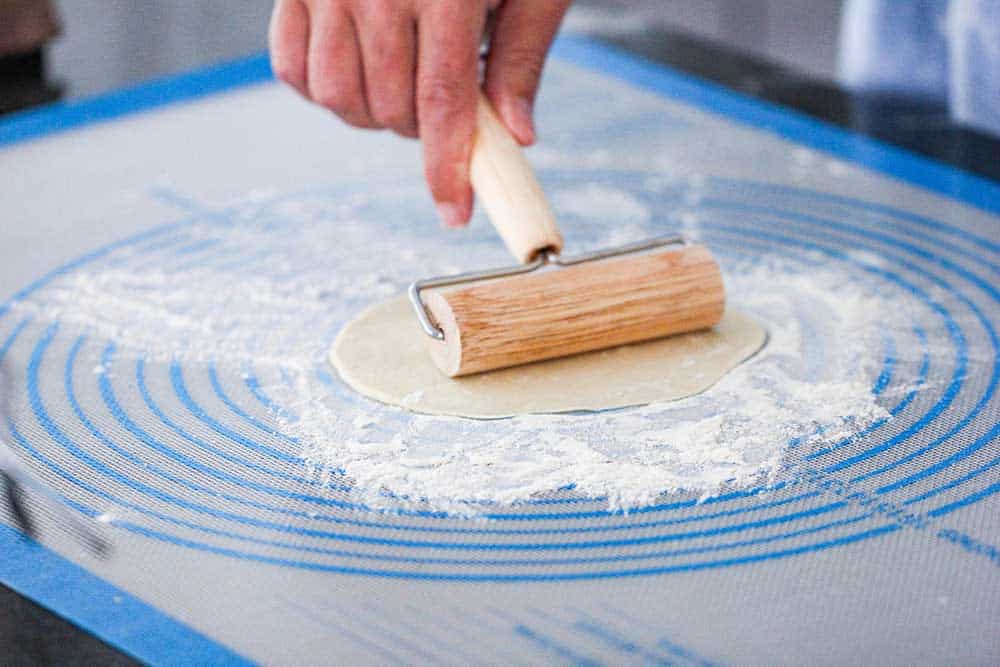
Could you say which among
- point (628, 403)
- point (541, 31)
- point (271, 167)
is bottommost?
point (271, 167)

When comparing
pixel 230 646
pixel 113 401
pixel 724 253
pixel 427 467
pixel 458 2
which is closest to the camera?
pixel 230 646

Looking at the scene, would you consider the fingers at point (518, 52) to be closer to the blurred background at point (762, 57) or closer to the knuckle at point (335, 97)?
the knuckle at point (335, 97)

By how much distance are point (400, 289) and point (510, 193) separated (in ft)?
0.60

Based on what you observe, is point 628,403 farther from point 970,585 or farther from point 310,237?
point 310,237

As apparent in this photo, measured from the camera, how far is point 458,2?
1.08 meters

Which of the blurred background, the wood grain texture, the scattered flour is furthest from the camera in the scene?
the blurred background

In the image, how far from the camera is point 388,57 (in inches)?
43.1

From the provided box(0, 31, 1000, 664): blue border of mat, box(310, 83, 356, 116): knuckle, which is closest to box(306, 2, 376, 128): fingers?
box(310, 83, 356, 116): knuckle

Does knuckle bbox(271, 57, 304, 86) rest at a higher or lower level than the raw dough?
higher

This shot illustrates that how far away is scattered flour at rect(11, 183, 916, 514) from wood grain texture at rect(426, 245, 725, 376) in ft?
0.21

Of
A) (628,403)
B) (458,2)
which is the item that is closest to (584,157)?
(458,2)

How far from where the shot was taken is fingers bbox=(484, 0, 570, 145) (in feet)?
3.80

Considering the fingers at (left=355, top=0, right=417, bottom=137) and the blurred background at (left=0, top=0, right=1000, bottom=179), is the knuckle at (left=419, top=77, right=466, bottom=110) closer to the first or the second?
the fingers at (left=355, top=0, right=417, bottom=137)

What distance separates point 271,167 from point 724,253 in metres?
0.56
